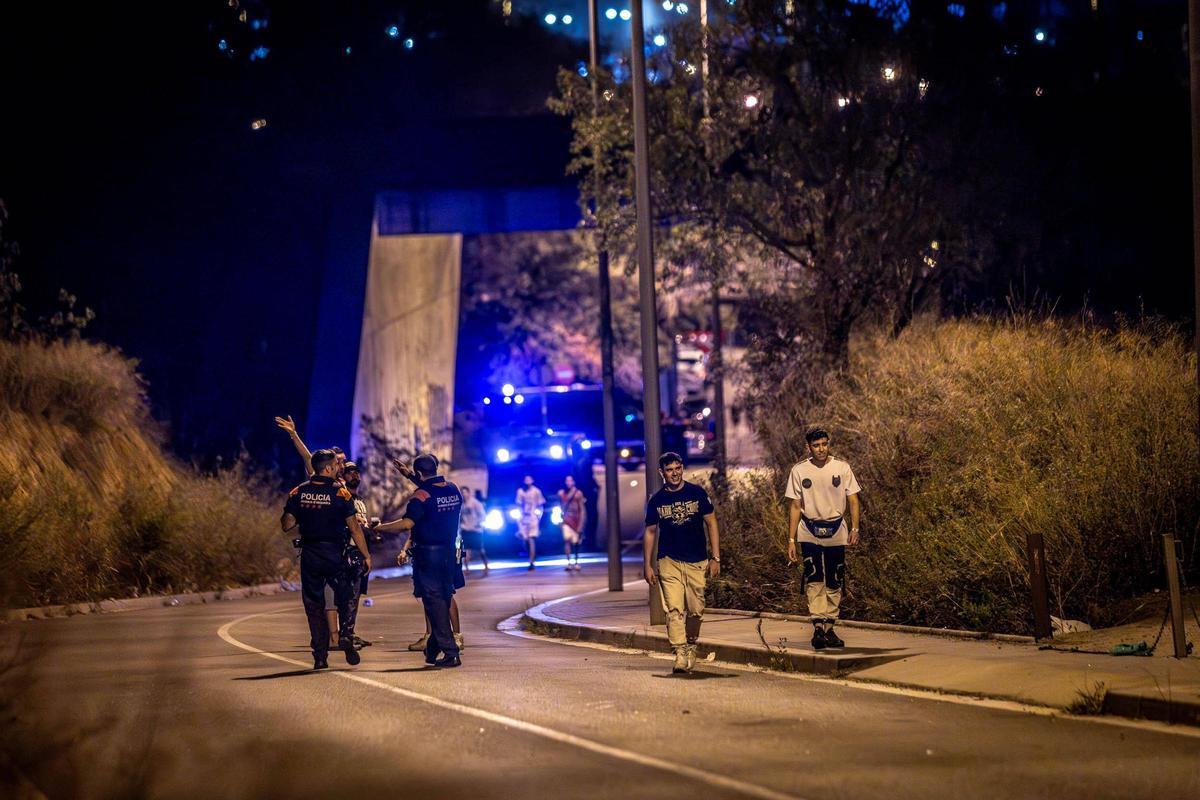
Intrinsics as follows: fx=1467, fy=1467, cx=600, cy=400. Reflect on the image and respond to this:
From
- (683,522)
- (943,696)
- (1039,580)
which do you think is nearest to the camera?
(943,696)

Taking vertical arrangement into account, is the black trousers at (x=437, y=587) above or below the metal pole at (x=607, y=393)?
below

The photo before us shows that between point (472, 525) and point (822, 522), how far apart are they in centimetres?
2138

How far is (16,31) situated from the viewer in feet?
101

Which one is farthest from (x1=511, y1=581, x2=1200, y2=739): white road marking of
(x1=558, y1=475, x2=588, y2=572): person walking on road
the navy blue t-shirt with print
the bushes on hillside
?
(x1=558, y1=475, x2=588, y2=572): person walking on road

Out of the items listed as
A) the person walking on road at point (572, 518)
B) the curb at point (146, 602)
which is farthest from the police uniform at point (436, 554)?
the person walking on road at point (572, 518)

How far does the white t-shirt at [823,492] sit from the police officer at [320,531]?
3.97 m

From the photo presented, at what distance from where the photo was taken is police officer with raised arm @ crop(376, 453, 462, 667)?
13.2m

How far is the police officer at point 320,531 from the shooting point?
13.1 meters

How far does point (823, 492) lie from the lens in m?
12.9

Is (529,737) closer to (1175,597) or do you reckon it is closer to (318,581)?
(318,581)

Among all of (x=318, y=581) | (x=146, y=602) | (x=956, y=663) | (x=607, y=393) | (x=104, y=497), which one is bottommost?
(x=956, y=663)

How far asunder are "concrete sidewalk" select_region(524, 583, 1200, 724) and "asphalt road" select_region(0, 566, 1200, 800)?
0.41 m

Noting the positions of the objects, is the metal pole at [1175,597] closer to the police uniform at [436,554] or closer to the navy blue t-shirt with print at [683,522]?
the navy blue t-shirt with print at [683,522]

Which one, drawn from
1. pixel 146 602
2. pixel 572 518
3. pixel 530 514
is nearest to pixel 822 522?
pixel 146 602
